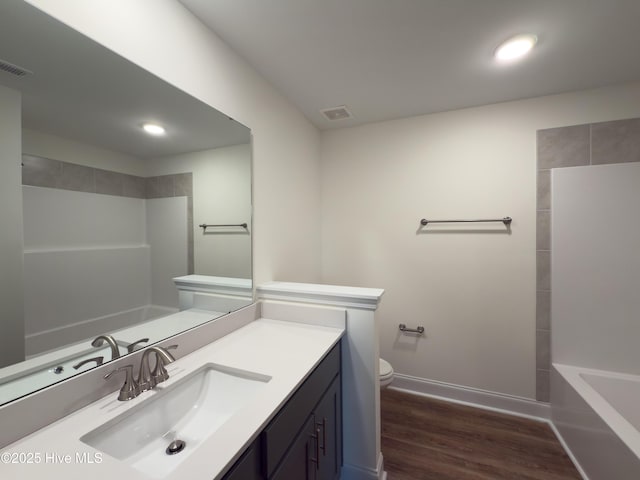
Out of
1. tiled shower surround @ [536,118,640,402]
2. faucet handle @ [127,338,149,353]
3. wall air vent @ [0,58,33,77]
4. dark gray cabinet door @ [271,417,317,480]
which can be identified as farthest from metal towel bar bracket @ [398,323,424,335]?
wall air vent @ [0,58,33,77]

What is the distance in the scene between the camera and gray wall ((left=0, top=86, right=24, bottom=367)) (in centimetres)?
72

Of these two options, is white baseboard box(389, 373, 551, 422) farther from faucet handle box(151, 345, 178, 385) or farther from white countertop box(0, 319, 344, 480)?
faucet handle box(151, 345, 178, 385)

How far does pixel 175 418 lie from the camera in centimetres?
94

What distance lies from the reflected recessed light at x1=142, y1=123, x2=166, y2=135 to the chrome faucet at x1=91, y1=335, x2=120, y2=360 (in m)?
0.81

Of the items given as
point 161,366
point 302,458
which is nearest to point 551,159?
point 302,458

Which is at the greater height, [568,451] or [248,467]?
[248,467]

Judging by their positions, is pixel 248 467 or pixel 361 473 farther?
pixel 361 473

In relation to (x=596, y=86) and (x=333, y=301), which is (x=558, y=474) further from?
(x=596, y=86)

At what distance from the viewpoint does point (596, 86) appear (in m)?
1.81

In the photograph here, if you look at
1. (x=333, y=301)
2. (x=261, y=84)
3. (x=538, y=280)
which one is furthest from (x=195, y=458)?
(x=538, y=280)

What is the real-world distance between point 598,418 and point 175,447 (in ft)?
6.50

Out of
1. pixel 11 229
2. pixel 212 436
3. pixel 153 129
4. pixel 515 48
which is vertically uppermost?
pixel 515 48

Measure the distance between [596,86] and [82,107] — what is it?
287 centimetres

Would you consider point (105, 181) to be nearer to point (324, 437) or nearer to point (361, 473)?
point (324, 437)
